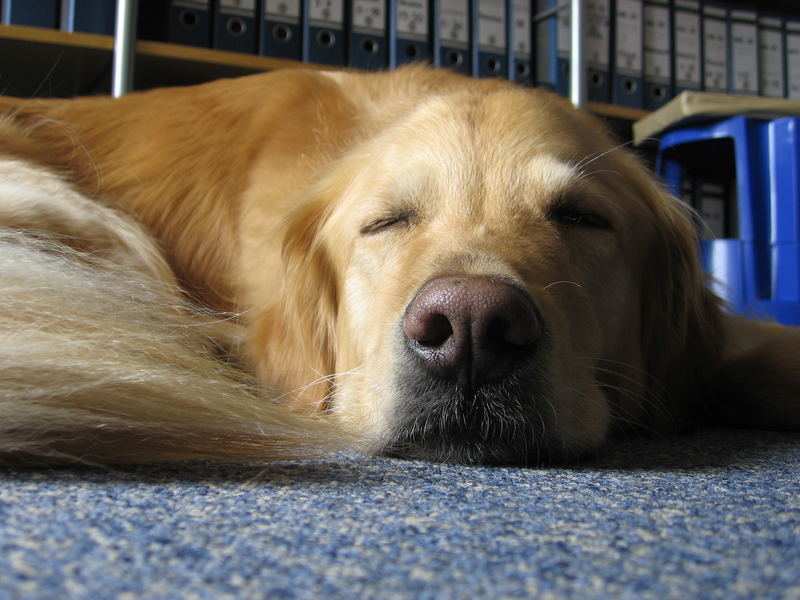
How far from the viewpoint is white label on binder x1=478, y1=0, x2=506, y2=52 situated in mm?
2807

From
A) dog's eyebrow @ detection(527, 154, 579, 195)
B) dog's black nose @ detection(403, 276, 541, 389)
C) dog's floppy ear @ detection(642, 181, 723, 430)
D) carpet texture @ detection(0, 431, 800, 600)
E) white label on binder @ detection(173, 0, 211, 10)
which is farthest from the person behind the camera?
white label on binder @ detection(173, 0, 211, 10)

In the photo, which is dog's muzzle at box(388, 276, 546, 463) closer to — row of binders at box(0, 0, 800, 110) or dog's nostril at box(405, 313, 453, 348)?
dog's nostril at box(405, 313, 453, 348)

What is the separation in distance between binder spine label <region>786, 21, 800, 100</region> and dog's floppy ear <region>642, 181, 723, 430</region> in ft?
7.40

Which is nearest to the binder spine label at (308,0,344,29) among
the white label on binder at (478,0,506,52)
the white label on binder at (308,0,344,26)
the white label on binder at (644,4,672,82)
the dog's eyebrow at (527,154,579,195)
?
the white label on binder at (308,0,344,26)

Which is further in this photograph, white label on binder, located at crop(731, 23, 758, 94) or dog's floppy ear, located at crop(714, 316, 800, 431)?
white label on binder, located at crop(731, 23, 758, 94)

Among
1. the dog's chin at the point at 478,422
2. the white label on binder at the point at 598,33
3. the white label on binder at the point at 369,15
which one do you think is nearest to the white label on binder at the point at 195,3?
the white label on binder at the point at 369,15

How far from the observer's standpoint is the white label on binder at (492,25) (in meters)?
2.81

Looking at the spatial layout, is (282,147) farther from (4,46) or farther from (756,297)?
(756,297)

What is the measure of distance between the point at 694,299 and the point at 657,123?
4.65 ft

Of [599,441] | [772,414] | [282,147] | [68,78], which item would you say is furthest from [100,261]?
[68,78]

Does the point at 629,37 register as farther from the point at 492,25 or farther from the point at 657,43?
the point at 492,25

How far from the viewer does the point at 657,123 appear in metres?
2.56

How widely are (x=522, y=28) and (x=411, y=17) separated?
46 cm

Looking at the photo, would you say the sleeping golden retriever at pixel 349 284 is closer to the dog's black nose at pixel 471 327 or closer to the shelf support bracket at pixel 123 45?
the dog's black nose at pixel 471 327
